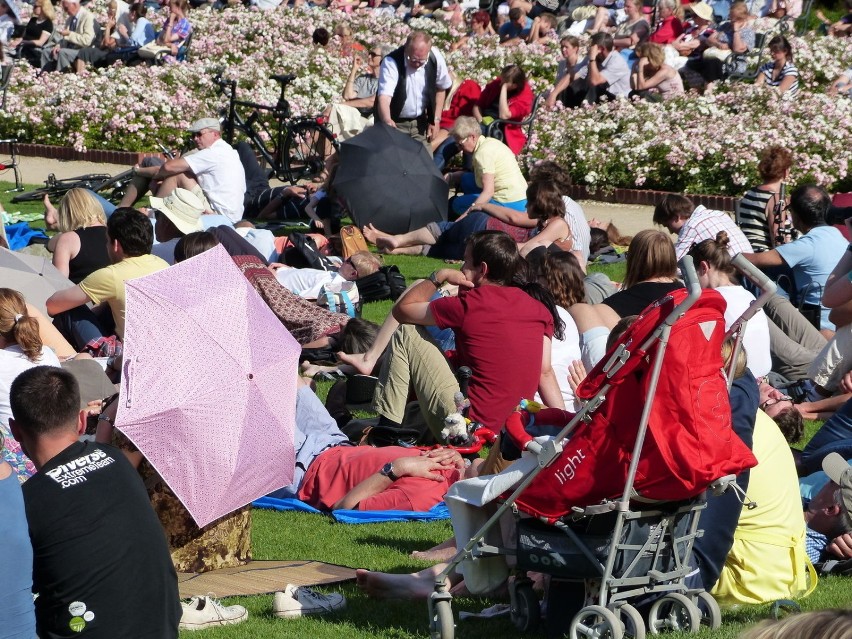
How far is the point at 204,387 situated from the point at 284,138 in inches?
443

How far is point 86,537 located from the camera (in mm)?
4141

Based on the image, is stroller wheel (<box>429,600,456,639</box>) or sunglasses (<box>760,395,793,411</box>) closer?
stroller wheel (<box>429,600,456,639</box>)

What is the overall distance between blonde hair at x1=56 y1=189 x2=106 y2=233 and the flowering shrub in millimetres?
6007

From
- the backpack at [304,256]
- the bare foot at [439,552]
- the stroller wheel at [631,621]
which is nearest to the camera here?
the stroller wheel at [631,621]

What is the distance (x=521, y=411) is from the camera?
5285mm

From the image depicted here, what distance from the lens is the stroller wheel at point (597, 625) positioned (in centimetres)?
446

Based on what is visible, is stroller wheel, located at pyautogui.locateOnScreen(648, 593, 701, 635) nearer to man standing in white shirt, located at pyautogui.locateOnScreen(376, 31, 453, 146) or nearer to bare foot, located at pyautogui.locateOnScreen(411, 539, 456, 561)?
bare foot, located at pyautogui.locateOnScreen(411, 539, 456, 561)

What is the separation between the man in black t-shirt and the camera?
162 inches

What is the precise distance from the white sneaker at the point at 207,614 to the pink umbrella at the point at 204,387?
0.48m

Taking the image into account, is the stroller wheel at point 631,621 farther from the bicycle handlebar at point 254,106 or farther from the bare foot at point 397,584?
the bicycle handlebar at point 254,106

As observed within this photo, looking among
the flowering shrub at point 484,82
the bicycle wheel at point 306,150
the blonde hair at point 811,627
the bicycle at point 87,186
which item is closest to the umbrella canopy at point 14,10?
the flowering shrub at point 484,82

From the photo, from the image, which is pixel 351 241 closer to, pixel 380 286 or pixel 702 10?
pixel 380 286

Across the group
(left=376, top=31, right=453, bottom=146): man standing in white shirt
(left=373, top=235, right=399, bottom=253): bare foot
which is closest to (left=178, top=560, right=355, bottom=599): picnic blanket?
(left=373, top=235, right=399, bottom=253): bare foot

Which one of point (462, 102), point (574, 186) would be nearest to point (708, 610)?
point (574, 186)
